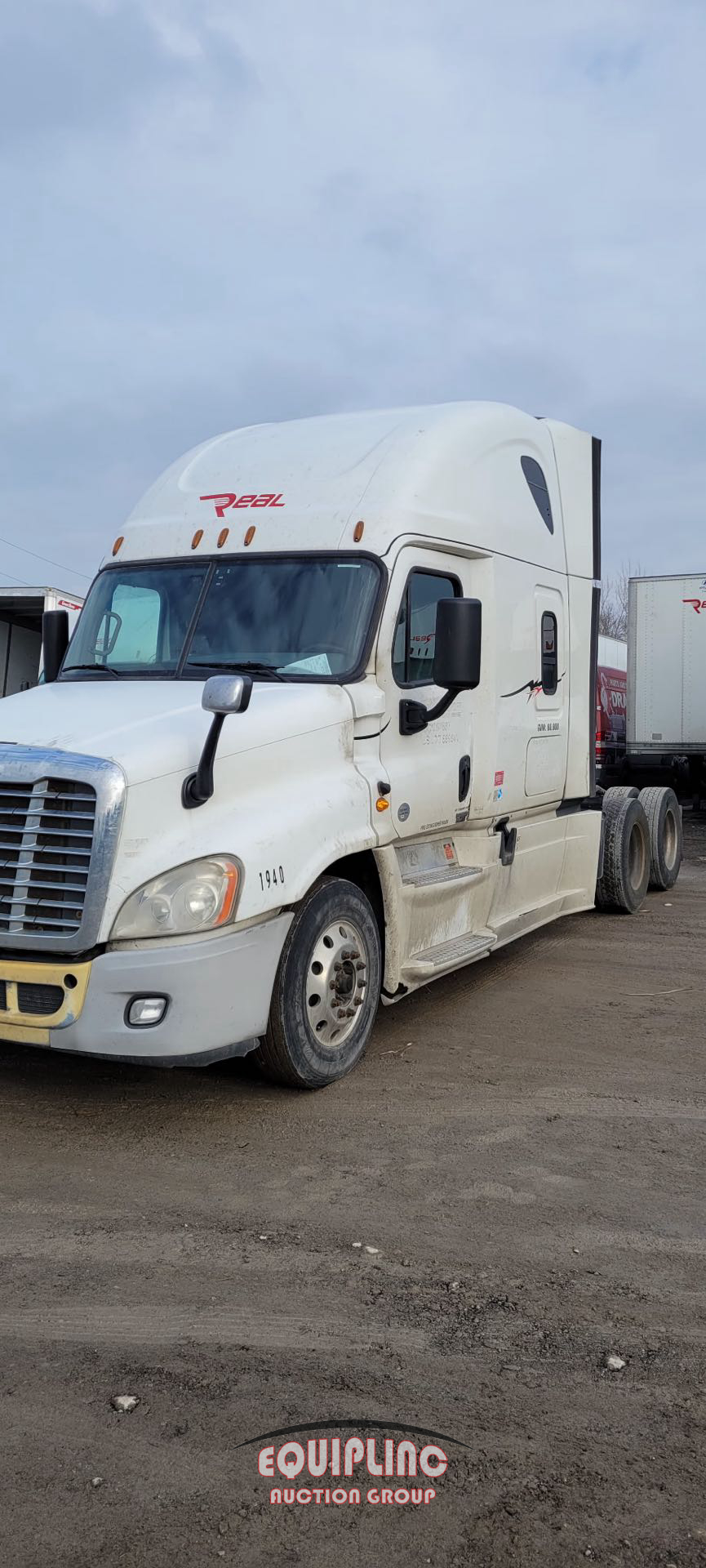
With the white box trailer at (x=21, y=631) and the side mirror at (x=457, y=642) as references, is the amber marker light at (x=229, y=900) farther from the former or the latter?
the white box trailer at (x=21, y=631)

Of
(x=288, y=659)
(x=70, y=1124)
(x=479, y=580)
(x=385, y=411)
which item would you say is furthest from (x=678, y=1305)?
(x=385, y=411)

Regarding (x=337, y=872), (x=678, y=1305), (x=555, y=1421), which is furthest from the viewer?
(x=337, y=872)

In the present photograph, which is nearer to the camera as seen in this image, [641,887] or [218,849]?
[218,849]

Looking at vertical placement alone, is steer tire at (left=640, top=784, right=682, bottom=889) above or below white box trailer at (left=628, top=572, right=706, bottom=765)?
below

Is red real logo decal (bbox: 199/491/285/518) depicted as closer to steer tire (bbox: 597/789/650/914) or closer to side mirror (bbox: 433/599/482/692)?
side mirror (bbox: 433/599/482/692)

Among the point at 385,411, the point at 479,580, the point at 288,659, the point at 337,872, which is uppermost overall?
the point at 385,411

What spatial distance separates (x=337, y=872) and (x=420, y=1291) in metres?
2.47

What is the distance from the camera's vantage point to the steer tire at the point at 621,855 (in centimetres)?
1023

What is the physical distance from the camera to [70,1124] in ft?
16.4

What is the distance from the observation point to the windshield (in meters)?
5.89

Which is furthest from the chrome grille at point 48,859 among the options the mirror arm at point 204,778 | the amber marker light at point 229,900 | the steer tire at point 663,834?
the steer tire at point 663,834

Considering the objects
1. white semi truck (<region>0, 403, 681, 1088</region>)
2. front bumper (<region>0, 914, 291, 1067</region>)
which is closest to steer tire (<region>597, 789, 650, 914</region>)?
white semi truck (<region>0, 403, 681, 1088</region>)

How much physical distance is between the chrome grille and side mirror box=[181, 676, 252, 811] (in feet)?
1.31

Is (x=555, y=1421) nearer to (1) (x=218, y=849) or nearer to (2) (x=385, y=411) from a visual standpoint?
(1) (x=218, y=849)
